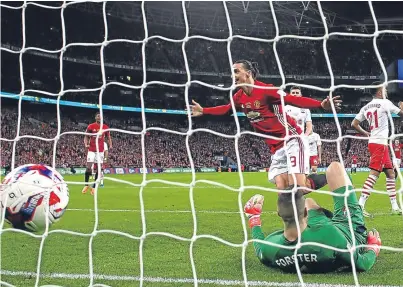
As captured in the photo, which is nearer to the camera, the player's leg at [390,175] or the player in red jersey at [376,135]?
the player in red jersey at [376,135]

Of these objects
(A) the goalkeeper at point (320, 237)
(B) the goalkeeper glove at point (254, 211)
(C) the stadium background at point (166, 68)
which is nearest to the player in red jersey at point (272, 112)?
(B) the goalkeeper glove at point (254, 211)

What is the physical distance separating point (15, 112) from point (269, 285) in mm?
28211

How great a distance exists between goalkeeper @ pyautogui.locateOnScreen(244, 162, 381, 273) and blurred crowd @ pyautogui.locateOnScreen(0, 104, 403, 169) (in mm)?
21218

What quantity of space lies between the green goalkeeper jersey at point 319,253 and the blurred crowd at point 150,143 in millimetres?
21285

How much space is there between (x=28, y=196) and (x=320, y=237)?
1767 millimetres

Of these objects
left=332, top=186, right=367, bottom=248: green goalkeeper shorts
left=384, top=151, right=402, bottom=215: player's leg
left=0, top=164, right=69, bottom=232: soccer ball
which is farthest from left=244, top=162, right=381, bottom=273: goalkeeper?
left=384, top=151, right=402, bottom=215: player's leg

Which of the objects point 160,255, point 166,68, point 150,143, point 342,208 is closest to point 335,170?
point 342,208

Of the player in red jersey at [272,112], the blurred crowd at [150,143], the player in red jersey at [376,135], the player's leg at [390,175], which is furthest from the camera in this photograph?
the blurred crowd at [150,143]

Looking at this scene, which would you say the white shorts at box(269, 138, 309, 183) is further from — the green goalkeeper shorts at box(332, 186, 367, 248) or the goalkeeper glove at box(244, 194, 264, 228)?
the green goalkeeper shorts at box(332, 186, 367, 248)

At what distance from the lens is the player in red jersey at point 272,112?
420cm

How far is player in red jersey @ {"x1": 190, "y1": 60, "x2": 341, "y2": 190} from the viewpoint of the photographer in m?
4.20

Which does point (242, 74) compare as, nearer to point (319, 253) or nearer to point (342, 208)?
point (342, 208)

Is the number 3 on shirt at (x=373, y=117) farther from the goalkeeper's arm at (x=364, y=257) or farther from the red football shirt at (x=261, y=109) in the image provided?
the goalkeeper's arm at (x=364, y=257)

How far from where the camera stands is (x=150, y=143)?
30.8 m
